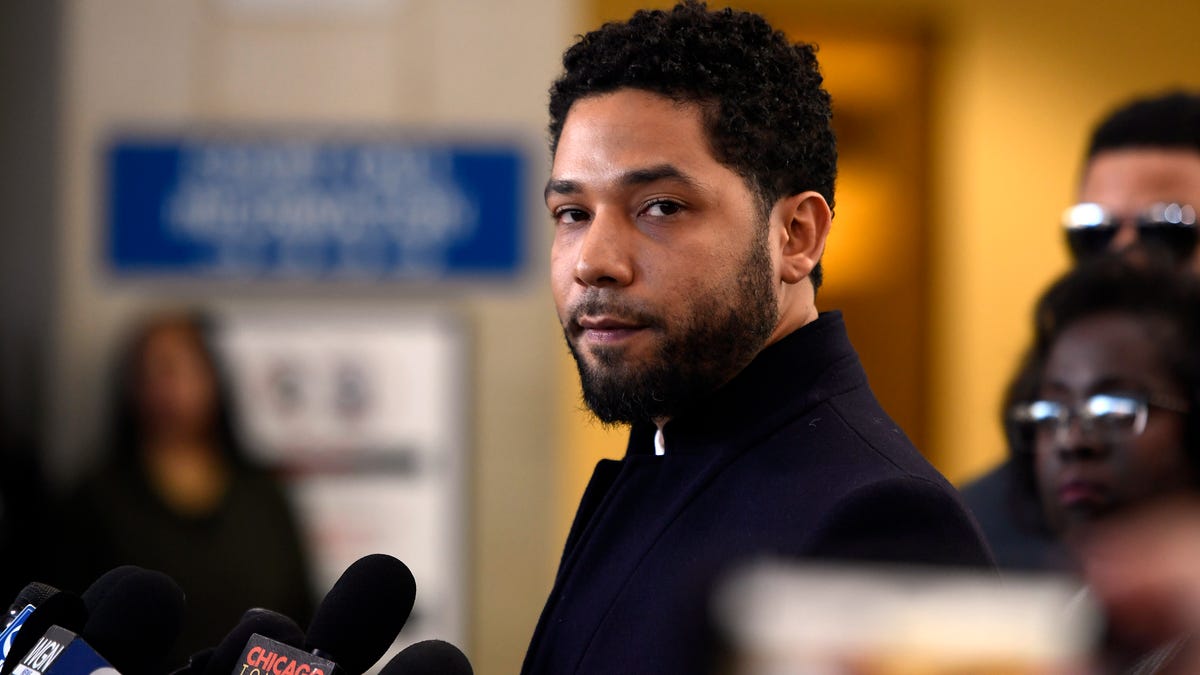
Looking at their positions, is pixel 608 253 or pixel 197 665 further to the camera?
pixel 608 253

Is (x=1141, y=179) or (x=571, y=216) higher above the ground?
(x=1141, y=179)

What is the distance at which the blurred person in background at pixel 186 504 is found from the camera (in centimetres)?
411

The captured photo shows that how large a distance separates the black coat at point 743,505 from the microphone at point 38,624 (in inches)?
15.9

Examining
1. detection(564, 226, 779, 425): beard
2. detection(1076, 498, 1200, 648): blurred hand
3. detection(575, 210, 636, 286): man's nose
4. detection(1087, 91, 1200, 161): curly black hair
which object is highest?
detection(1087, 91, 1200, 161): curly black hair

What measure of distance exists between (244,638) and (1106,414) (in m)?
1.02

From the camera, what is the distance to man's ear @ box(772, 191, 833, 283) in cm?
150

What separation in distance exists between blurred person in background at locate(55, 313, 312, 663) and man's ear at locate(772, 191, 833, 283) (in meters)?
2.85

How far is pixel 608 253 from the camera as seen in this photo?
139 cm

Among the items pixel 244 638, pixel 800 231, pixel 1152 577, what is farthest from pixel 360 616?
pixel 1152 577

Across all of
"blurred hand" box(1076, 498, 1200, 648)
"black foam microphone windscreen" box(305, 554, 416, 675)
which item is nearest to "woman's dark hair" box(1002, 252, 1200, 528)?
"black foam microphone windscreen" box(305, 554, 416, 675)

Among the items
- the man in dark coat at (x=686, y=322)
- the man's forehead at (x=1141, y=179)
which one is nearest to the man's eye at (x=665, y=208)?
the man in dark coat at (x=686, y=322)

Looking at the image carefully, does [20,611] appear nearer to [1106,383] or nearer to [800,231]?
[800,231]

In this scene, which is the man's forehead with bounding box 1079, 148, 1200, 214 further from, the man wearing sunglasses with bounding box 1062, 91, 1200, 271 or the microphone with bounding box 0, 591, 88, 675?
the microphone with bounding box 0, 591, 88, 675

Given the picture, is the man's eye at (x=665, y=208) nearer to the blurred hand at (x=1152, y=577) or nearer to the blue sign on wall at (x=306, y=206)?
the blurred hand at (x=1152, y=577)
